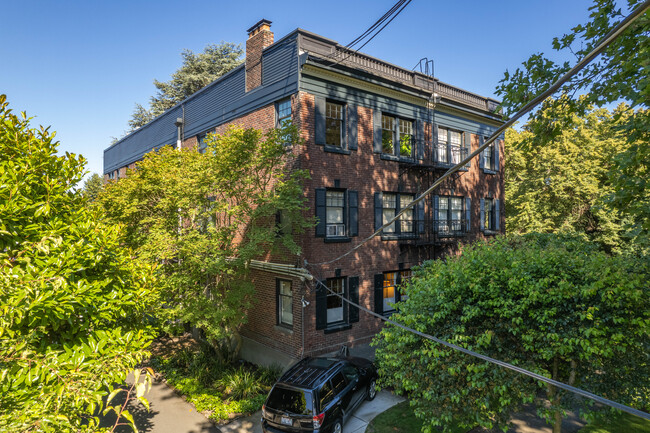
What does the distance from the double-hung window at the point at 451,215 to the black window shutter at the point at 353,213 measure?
17.4 ft

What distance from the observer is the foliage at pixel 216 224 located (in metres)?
12.7

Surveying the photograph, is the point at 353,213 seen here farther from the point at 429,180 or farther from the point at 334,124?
the point at 429,180

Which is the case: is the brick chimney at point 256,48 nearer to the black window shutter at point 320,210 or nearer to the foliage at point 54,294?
the black window shutter at point 320,210

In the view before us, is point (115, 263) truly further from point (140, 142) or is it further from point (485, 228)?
point (140, 142)

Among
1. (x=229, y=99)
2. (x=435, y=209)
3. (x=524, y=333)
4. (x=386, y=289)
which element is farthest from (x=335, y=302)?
(x=229, y=99)

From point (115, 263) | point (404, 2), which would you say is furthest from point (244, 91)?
point (115, 263)

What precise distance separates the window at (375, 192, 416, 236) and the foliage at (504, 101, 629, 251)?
41.6 feet

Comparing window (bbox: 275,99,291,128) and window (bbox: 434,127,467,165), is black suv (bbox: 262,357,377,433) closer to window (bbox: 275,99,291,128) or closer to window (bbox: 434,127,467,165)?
window (bbox: 275,99,291,128)

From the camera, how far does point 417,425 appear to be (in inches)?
399

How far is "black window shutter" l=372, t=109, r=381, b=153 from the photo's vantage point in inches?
649

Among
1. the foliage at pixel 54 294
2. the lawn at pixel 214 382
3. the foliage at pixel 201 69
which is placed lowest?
the lawn at pixel 214 382

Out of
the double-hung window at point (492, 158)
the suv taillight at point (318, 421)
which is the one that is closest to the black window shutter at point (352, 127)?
the suv taillight at point (318, 421)

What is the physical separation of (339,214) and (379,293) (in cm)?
415

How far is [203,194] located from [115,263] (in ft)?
28.4
